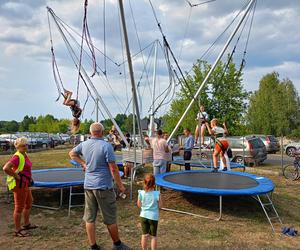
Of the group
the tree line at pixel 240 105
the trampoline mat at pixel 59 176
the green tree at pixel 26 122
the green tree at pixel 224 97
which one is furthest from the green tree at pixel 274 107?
the green tree at pixel 26 122

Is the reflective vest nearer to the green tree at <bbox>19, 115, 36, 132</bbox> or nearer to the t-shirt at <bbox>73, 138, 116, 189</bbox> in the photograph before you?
the t-shirt at <bbox>73, 138, 116, 189</bbox>

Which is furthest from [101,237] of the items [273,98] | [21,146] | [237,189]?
[273,98]

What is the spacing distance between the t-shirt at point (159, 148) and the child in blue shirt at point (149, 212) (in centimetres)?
328

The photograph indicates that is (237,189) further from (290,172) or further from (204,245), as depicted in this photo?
(290,172)

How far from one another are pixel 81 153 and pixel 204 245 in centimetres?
186

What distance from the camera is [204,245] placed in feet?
13.6

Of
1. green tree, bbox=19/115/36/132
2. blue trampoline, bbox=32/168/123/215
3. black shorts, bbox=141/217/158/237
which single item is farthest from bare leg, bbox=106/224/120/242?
green tree, bbox=19/115/36/132

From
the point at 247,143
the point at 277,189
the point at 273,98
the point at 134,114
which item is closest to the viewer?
the point at 134,114

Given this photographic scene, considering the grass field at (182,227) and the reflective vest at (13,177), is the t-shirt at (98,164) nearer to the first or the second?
the grass field at (182,227)

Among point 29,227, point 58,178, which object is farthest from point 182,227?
point 58,178

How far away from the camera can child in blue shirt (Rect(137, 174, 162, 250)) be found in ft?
11.8

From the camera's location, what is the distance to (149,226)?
3666 mm

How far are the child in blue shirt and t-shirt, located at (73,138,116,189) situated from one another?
1.38 ft

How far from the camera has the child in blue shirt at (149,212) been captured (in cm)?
361
